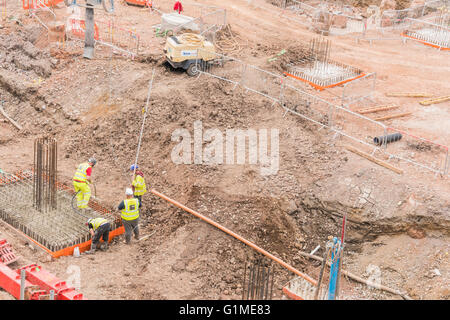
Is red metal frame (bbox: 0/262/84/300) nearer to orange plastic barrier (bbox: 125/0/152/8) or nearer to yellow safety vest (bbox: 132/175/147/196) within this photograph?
yellow safety vest (bbox: 132/175/147/196)

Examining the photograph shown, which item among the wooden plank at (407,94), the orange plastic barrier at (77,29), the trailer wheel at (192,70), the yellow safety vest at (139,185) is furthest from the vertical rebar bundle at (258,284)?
the orange plastic barrier at (77,29)

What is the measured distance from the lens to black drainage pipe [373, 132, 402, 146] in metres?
17.2

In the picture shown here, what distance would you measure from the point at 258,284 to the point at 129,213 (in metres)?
3.82

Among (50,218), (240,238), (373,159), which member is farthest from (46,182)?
(373,159)

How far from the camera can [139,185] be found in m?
15.4

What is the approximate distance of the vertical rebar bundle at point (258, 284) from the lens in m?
12.1

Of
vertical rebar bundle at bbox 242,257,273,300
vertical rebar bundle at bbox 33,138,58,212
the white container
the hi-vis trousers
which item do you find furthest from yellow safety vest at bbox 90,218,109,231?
the white container

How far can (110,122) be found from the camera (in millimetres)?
18984

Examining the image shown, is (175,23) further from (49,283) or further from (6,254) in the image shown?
(49,283)

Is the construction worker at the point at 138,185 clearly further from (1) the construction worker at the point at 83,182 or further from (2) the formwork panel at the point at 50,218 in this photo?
(1) the construction worker at the point at 83,182

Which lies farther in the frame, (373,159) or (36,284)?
(373,159)

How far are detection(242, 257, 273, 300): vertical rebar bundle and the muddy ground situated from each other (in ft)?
0.77

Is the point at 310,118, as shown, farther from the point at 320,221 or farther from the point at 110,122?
the point at 110,122

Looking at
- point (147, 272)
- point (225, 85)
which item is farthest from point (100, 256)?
point (225, 85)
